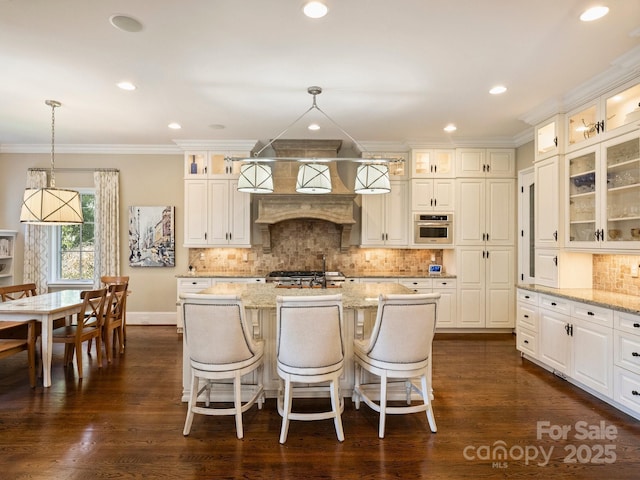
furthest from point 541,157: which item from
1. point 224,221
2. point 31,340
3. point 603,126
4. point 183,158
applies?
point 31,340

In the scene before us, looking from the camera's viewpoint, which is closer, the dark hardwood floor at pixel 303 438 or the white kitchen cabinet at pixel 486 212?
the dark hardwood floor at pixel 303 438

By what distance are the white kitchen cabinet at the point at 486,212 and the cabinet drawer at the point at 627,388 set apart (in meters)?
2.76

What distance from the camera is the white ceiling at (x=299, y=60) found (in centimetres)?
241

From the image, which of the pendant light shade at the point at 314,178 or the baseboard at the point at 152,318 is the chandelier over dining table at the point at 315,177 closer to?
the pendant light shade at the point at 314,178

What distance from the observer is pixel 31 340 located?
3447 mm

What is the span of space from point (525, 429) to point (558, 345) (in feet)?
4.39

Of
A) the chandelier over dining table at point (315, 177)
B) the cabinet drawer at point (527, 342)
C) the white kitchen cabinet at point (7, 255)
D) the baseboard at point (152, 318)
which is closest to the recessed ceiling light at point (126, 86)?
the chandelier over dining table at point (315, 177)

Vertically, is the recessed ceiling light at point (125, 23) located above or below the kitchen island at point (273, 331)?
above

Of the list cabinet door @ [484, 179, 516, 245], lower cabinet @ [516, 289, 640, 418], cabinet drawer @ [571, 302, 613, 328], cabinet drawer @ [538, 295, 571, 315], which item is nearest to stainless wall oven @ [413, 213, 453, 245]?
cabinet door @ [484, 179, 516, 245]

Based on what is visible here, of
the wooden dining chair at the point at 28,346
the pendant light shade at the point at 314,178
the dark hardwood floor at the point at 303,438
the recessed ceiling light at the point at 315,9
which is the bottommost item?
the dark hardwood floor at the point at 303,438

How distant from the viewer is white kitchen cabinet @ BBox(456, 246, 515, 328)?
545 centimetres

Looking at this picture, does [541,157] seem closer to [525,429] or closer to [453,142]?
[453,142]

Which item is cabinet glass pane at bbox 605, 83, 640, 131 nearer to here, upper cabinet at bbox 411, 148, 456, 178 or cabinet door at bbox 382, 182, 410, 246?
upper cabinet at bbox 411, 148, 456, 178

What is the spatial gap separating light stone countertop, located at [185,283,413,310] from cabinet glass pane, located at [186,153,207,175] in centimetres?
247
